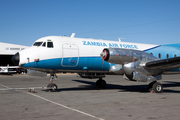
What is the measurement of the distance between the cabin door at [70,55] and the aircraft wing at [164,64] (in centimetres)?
472

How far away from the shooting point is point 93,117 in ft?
20.1

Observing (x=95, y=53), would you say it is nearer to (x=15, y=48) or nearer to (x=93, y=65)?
(x=93, y=65)

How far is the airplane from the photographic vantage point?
1154 cm

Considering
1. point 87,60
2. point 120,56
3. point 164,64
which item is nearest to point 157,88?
point 164,64

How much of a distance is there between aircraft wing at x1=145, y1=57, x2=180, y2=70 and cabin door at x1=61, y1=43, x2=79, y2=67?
4.72 meters

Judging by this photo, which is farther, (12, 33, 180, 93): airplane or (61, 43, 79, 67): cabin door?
(61, 43, 79, 67): cabin door

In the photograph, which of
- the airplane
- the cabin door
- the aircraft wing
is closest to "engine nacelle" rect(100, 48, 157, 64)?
the airplane

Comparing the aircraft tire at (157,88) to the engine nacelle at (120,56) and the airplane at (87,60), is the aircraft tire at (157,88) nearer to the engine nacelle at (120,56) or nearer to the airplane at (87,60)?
the airplane at (87,60)

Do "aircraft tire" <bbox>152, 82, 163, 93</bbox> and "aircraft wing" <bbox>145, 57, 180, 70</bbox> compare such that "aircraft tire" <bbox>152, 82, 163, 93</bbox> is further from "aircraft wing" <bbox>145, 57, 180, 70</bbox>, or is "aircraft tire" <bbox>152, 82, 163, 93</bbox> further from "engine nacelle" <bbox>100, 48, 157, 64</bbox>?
"engine nacelle" <bbox>100, 48, 157, 64</bbox>

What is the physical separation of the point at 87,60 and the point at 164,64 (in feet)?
16.6

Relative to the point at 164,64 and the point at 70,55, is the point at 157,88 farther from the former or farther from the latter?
the point at 70,55

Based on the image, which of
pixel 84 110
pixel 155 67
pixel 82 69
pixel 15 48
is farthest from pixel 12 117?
pixel 15 48

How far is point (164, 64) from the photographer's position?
1122 cm

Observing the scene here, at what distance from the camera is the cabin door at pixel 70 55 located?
1208 centimetres
